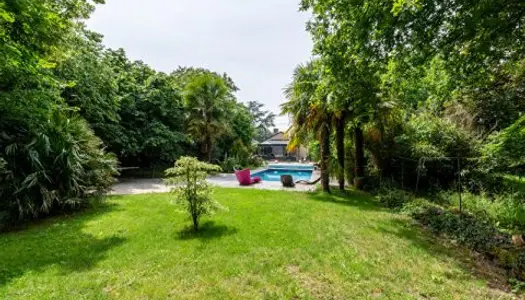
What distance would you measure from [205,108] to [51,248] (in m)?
13.5

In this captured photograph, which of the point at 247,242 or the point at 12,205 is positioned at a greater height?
the point at 12,205

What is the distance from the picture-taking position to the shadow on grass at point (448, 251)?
13.5 ft

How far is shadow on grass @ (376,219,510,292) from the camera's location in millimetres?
4117

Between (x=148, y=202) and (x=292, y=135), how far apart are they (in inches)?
233

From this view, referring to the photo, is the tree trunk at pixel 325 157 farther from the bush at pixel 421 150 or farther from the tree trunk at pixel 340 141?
the bush at pixel 421 150

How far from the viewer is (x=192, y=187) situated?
18.9 ft

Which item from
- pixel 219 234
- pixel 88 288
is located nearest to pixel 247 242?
pixel 219 234

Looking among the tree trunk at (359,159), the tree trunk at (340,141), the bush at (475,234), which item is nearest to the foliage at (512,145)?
the bush at (475,234)

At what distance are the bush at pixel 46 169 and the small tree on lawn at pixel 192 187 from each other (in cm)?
367

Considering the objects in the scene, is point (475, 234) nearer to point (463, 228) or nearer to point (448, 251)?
point (463, 228)

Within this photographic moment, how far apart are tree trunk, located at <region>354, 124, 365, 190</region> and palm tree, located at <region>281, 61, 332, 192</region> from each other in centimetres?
138

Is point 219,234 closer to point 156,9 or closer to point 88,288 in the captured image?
point 88,288

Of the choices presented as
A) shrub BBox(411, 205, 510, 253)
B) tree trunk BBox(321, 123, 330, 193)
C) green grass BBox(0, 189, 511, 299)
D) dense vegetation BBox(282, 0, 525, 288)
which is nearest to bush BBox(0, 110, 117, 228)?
green grass BBox(0, 189, 511, 299)

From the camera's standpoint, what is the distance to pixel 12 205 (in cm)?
654
